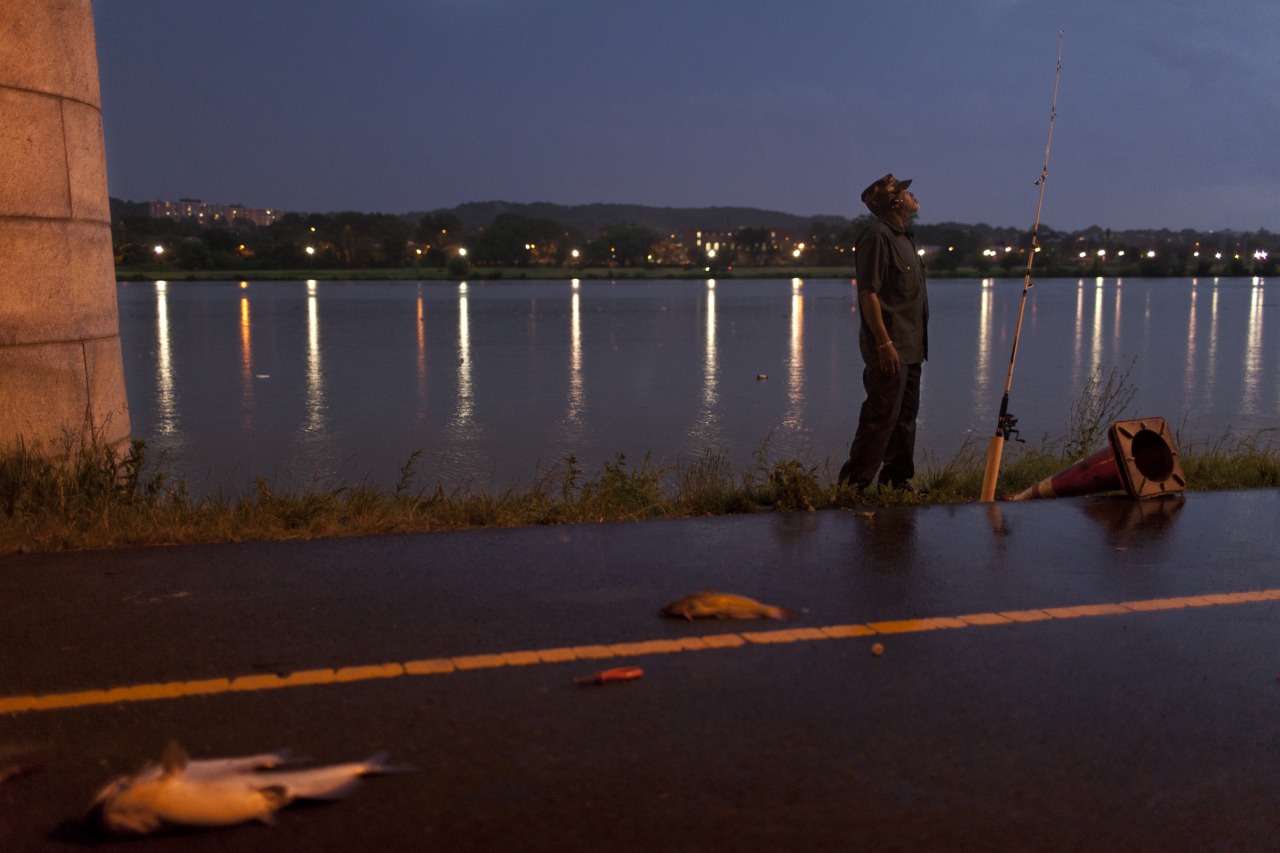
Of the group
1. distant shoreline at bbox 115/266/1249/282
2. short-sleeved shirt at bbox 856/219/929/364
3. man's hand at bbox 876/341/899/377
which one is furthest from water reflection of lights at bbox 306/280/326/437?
distant shoreline at bbox 115/266/1249/282

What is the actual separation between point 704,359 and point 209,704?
2630cm

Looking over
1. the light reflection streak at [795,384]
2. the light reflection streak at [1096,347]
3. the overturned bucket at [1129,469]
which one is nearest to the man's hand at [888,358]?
the overturned bucket at [1129,469]

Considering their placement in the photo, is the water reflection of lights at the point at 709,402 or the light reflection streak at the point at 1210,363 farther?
the light reflection streak at the point at 1210,363

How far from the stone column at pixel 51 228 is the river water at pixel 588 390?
1299mm

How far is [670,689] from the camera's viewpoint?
4379mm

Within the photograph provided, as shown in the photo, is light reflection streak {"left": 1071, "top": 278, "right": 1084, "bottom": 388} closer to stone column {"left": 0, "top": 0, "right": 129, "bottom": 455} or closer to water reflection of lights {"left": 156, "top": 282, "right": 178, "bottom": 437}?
water reflection of lights {"left": 156, "top": 282, "right": 178, "bottom": 437}

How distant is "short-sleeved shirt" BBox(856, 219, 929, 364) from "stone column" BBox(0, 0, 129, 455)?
5.26m

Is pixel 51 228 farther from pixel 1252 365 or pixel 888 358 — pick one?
pixel 1252 365

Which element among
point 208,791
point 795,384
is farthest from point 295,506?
point 795,384

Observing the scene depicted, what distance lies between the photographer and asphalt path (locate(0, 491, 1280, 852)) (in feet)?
11.2

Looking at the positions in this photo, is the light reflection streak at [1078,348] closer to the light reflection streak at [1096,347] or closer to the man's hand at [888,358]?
the light reflection streak at [1096,347]

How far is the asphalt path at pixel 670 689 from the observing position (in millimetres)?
3424

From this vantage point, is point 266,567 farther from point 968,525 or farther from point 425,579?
point 968,525

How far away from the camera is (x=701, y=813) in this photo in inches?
135
